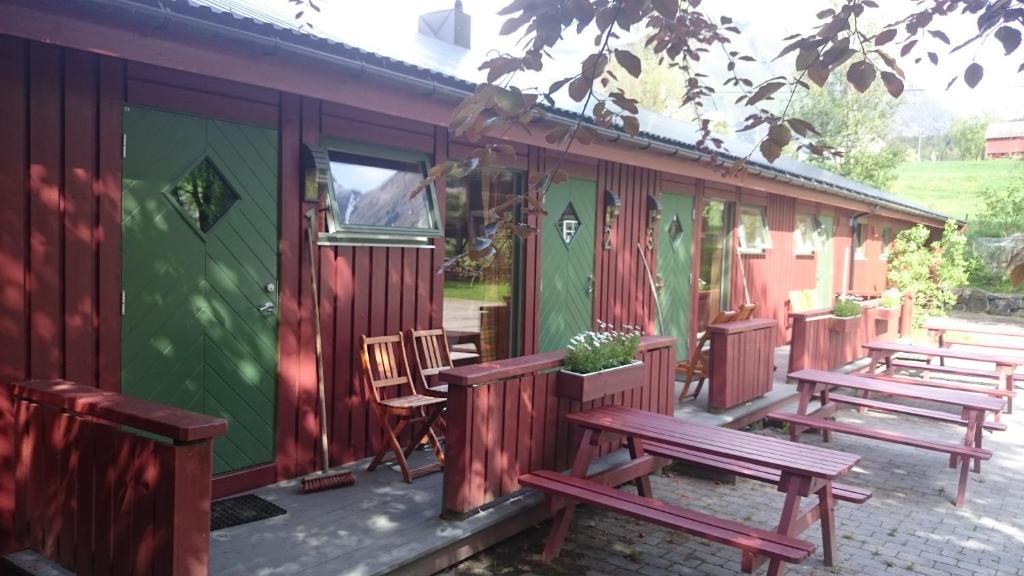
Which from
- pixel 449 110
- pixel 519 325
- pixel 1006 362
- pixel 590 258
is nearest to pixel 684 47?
pixel 449 110

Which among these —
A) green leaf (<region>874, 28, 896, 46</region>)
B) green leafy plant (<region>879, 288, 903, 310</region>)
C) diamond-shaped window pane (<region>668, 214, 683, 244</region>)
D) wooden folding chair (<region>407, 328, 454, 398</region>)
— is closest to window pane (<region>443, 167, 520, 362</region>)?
wooden folding chair (<region>407, 328, 454, 398</region>)

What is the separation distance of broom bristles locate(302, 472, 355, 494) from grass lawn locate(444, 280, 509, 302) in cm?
175

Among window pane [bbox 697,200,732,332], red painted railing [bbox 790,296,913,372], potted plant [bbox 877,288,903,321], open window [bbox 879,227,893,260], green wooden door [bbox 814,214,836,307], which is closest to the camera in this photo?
red painted railing [bbox 790,296,913,372]

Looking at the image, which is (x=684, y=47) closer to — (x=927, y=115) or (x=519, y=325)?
(x=519, y=325)

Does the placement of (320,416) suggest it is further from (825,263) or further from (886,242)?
(886,242)

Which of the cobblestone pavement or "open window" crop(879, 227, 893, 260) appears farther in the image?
"open window" crop(879, 227, 893, 260)

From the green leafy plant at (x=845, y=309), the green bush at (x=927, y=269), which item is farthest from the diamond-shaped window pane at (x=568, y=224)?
the green bush at (x=927, y=269)

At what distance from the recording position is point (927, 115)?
11788cm

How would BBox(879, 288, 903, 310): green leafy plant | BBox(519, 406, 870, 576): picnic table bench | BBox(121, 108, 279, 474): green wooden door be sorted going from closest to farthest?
BBox(519, 406, 870, 576): picnic table bench < BBox(121, 108, 279, 474): green wooden door < BBox(879, 288, 903, 310): green leafy plant

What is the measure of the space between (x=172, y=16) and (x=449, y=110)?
1964mm

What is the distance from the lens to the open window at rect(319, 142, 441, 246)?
16.2 ft

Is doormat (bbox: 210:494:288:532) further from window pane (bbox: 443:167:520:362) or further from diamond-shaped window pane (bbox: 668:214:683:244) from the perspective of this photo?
diamond-shaped window pane (bbox: 668:214:683:244)

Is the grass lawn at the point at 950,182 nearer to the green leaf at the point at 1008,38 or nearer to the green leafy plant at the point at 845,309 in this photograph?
the green leafy plant at the point at 845,309

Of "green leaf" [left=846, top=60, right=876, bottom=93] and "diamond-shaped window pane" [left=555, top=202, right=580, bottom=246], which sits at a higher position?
"green leaf" [left=846, top=60, right=876, bottom=93]
